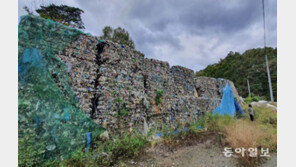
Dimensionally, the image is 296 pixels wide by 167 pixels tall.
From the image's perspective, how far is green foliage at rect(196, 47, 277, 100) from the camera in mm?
23266

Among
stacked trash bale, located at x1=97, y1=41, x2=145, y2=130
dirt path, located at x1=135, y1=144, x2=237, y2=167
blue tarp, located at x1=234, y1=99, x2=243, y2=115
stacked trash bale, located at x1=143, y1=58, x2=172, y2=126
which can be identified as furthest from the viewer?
blue tarp, located at x1=234, y1=99, x2=243, y2=115

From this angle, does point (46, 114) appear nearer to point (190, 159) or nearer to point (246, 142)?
point (190, 159)

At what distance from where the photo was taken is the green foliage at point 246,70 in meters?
23.3

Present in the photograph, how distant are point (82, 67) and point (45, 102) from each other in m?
0.87

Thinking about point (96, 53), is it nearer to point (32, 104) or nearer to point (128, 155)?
point (32, 104)

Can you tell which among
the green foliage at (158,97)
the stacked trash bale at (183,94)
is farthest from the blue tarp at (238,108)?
the green foliage at (158,97)

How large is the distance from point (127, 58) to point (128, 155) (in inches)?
84.9

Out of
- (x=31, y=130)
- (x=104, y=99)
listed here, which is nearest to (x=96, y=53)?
(x=104, y=99)

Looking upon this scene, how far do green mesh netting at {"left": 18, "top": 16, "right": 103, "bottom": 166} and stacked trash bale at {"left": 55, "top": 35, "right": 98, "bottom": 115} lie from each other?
3.9 inches

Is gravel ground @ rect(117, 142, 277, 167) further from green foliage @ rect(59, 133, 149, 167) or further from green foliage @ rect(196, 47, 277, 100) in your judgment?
green foliage @ rect(196, 47, 277, 100)

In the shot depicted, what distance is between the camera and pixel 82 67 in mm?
2672

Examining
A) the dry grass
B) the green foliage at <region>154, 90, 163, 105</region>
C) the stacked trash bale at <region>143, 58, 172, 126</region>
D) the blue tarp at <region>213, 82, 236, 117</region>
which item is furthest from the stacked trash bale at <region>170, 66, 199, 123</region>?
the dry grass

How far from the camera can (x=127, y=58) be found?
3557 mm

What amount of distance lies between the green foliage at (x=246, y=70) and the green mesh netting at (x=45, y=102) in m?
26.9
